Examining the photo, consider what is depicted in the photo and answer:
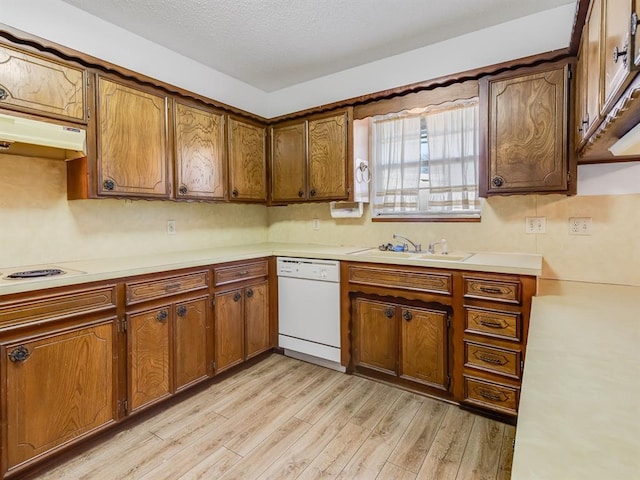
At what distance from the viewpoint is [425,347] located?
2.37 m

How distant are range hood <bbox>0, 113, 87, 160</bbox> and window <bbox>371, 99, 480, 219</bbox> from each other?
221 cm

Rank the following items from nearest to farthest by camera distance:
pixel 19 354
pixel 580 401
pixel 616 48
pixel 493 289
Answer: pixel 580 401
pixel 616 48
pixel 19 354
pixel 493 289

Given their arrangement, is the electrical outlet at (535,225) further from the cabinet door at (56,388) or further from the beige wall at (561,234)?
the cabinet door at (56,388)

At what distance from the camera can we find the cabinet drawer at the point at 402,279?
226 centimetres

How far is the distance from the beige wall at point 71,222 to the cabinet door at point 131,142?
0.35 m

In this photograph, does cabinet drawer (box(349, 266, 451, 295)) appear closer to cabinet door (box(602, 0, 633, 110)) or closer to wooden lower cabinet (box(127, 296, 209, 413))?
wooden lower cabinet (box(127, 296, 209, 413))

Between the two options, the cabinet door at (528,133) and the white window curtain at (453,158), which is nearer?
the cabinet door at (528,133)

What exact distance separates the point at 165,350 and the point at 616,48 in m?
2.57

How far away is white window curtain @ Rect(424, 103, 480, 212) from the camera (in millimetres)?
2682

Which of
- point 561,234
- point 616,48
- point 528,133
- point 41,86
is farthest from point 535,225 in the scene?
point 41,86

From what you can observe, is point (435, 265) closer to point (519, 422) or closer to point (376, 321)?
point (376, 321)

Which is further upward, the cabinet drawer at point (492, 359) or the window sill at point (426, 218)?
the window sill at point (426, 218)

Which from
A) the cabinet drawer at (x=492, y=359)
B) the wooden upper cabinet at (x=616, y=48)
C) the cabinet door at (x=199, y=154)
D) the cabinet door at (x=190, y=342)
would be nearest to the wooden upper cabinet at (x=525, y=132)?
the wooden upper cabinet at (x=616, y=48)

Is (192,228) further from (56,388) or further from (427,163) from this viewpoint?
(427,163)
